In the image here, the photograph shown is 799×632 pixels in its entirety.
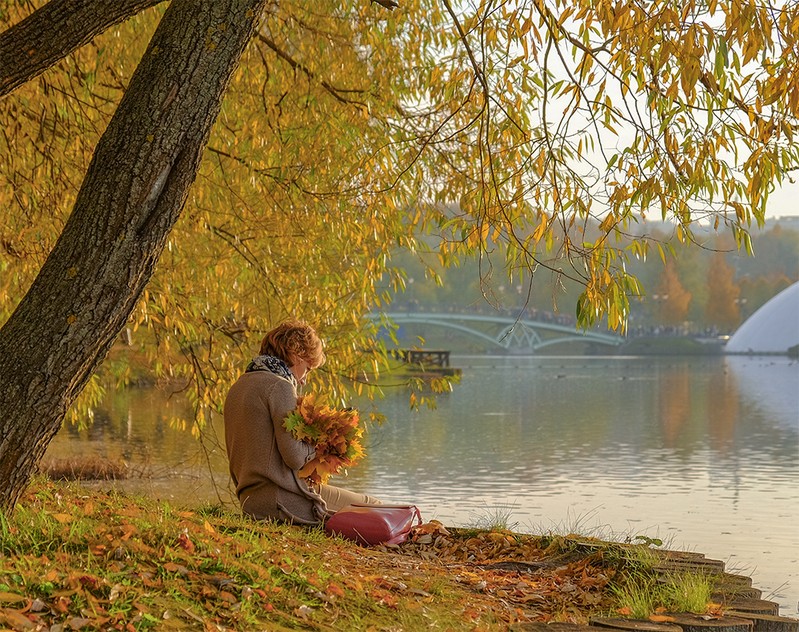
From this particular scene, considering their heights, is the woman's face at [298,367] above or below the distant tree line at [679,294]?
below

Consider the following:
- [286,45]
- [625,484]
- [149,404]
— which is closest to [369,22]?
[286,45]

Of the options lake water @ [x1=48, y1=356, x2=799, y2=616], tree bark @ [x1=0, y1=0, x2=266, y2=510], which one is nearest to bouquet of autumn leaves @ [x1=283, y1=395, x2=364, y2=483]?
tree bark @ [x1=0, y1=0, x2=266, y2=510]

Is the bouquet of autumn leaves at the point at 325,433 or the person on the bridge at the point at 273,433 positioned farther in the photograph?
the person on the bridge at the point at 273,433

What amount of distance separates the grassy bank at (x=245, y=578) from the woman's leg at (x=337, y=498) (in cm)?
37

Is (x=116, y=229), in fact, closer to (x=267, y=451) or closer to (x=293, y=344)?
(x=293, y=344)

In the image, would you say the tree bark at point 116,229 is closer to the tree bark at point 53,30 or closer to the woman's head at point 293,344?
the tree bark at point 53,30

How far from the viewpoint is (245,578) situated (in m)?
3.63

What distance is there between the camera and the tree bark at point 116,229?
144 inches

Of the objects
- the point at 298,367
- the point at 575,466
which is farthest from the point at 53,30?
the point at 575,466

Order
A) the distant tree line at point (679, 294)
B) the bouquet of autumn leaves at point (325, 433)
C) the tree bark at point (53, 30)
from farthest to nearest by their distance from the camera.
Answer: the distant tree line at point (679, 294) → the bouquet of autumn leaves at point (325, 433) → the tree bark at point (53, 30)

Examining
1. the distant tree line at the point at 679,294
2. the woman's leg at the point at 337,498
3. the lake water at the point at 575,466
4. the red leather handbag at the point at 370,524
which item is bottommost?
the lake water at the point at 575,466

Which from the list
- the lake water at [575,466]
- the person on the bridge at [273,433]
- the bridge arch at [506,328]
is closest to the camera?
the person on the bridge at [273,433]

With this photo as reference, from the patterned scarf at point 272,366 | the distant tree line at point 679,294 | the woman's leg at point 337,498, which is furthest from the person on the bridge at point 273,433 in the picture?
the distant tree line at point 679,294

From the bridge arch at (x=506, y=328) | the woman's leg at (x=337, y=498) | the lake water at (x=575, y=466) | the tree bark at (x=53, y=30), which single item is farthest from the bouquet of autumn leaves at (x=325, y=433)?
the bridge arch at (x=506, y=328)
